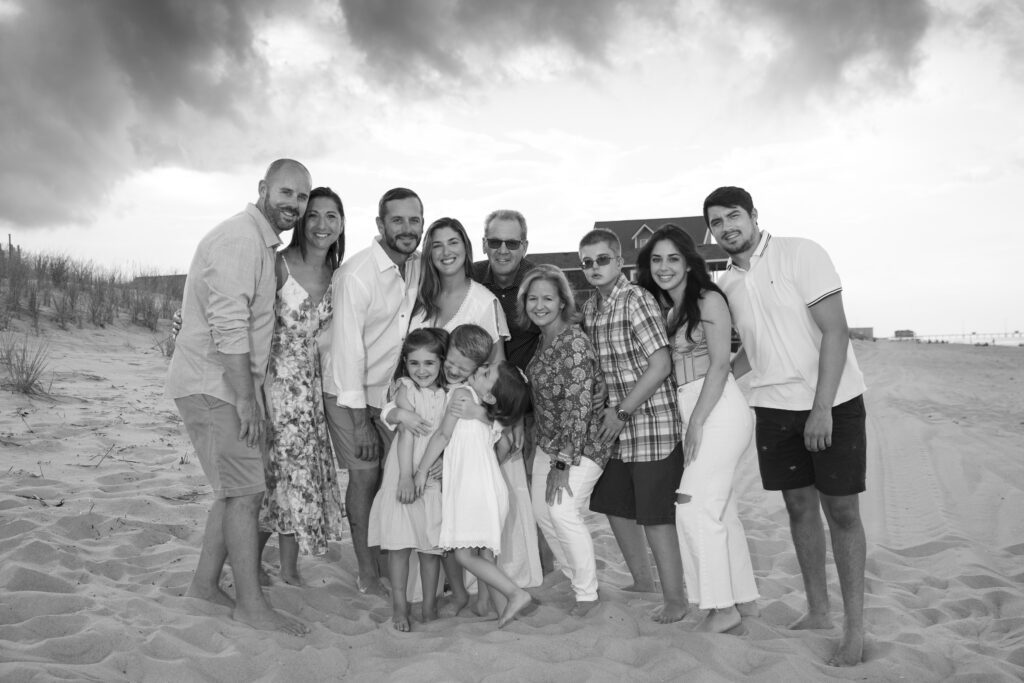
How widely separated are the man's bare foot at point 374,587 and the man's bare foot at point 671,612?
64.4 inches

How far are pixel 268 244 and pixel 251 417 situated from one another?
94 centimetres

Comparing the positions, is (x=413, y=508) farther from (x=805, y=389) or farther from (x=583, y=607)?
(x=805, y=389)

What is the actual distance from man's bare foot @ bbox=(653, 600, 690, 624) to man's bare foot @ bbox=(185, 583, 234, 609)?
7.62ft

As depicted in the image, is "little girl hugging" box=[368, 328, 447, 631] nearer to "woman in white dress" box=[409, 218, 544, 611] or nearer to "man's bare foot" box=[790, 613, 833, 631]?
"woman in white dress" box=[409, 218, 544, 611]

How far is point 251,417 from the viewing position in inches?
148

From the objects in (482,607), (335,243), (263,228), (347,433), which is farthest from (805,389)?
(263,228)

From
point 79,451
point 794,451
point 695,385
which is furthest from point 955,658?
point 79,451

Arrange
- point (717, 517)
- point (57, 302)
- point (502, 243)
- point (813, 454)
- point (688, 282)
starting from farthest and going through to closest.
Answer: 1. point (57, 302)
2. point (502, 243)
3. point (688, 282)
4. point (717, 517)
5. point (813, 454)

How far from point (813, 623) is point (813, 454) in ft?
3.30

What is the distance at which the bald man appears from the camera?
3674 mm

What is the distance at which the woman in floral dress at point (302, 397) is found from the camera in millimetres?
4125

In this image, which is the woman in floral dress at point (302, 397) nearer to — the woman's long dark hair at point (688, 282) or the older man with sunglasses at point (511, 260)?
the older man with sunglasses at point (511, 260)

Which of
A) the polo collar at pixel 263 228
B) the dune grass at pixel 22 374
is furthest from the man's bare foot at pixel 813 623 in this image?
the dune grass at pixel 22 374

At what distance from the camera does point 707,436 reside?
382 cm
